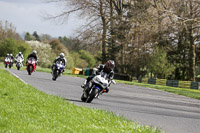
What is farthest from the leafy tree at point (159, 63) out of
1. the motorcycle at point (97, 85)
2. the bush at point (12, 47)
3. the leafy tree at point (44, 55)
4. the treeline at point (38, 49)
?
the leafy tree at point (44, 55)

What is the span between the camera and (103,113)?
29.3 ft

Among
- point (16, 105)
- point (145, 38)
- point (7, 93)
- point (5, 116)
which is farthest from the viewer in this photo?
point (145, 38)

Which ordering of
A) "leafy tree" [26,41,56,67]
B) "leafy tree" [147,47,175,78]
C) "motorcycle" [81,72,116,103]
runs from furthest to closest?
"leafy tree" [26,41,56,67] < "leafy tree" [147,47,175,78] < "motorcycle" [81,72,116,103]

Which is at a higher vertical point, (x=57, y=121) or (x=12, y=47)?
(x=12, y=47)

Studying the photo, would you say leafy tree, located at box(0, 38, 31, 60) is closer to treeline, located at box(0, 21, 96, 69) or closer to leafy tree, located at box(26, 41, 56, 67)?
treeline, located at box(0, 21, 96, 69)

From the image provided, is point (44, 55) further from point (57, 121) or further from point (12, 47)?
point (57, 121)

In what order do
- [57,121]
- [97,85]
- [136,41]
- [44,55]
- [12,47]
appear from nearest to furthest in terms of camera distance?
[57,121] → [97,85] → [136,41] → [12,47] → [44,55]

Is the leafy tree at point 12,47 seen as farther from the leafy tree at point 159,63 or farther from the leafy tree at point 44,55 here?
the leafy tree at point 159,63

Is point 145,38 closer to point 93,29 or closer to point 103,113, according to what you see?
point 93,29

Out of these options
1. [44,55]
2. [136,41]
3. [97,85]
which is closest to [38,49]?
[44,55]

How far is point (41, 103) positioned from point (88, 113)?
1.49 metres

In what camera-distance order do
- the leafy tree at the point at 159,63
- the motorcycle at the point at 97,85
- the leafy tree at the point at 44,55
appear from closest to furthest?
the motorcycle at the point at 97,85 → the leafy tree at the point at 159,63 → the leafy tree at the point at 44,55

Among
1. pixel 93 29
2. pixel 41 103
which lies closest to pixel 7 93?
pixel 41 103

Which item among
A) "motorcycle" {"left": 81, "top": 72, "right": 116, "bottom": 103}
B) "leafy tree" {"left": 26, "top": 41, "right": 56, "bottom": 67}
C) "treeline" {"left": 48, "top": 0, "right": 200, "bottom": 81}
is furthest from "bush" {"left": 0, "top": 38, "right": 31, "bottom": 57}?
"motorcycle" {"left": 81, "top": 72, "right": 116, "bottom": 103}
